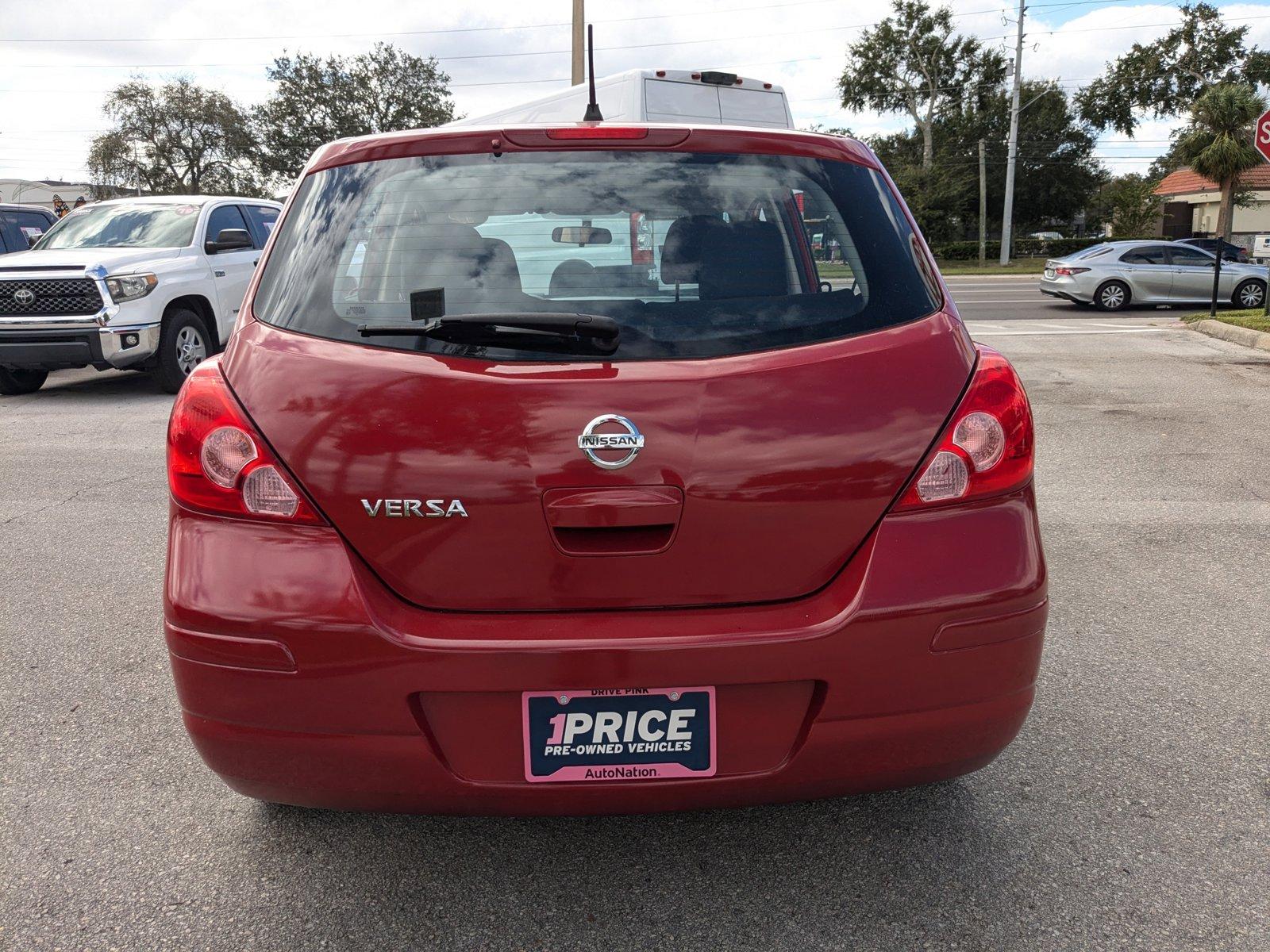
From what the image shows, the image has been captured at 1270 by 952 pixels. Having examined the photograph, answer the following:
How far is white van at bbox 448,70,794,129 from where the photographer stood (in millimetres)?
10375

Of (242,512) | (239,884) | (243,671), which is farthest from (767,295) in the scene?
(239,884)

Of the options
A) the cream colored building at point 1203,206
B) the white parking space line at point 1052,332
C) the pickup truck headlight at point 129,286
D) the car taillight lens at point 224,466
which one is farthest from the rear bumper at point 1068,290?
the cream colored building at point 1203,206

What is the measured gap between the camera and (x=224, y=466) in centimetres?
213

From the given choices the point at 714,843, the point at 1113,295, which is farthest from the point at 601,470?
the point at 1113,295

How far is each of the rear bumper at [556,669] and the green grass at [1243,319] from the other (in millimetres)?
13199

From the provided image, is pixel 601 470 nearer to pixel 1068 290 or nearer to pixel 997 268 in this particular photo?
pixel 1068 290

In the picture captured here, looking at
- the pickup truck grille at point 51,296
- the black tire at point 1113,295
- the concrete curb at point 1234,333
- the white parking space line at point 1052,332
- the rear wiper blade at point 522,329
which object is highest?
the rear wiper blade at point 522,329

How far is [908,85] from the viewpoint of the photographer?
6334cm

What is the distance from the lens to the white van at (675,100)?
10375mm

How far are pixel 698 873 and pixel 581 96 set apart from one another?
915 centimetres

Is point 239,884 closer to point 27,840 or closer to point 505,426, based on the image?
point 27,840

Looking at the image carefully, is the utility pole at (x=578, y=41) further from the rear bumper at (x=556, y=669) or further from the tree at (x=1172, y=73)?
the tree at (x=1172, y=73)

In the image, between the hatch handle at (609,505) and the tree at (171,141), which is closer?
the hatch handle at (609,505)

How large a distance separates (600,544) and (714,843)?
38.6 inches
